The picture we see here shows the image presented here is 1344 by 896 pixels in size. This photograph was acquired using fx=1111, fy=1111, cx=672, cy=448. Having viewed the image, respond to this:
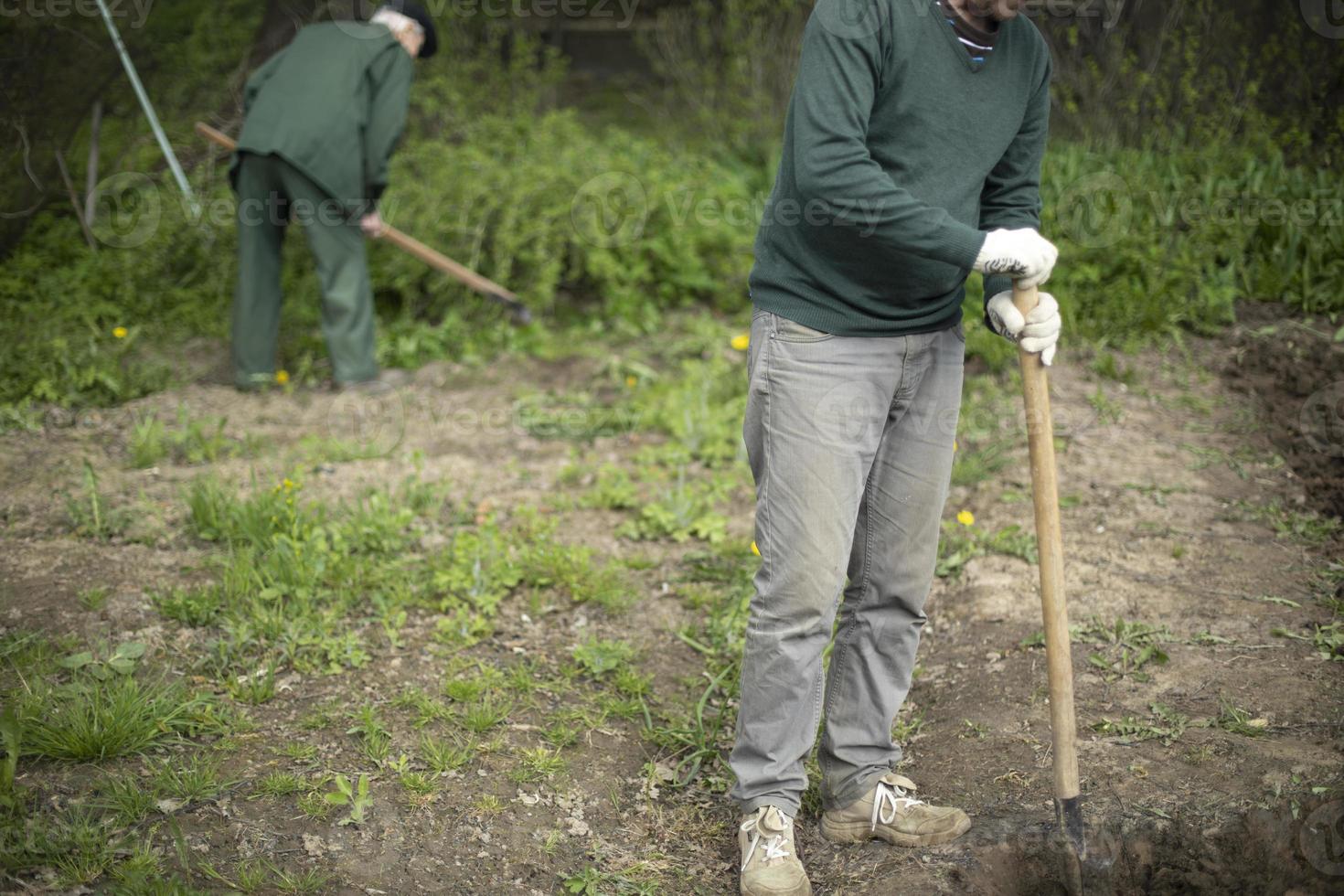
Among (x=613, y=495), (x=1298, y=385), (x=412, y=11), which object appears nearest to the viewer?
(x=613, y=495)

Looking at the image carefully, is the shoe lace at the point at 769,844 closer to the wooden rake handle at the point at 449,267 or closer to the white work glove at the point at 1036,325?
the white work glove at the point at 1036,325

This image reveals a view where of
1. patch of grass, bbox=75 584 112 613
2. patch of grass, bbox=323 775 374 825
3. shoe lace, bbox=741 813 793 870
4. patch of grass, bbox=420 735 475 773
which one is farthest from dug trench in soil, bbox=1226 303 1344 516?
patch of grass, bbox=75 584 112 613

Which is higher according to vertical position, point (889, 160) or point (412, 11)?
point (412, 11)

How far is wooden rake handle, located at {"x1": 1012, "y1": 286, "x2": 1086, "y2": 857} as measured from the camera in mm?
2305

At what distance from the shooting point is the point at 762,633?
2.33m

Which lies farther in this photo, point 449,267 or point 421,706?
point 449,267

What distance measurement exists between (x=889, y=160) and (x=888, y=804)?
57.1 inches

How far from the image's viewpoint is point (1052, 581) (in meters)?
2.34

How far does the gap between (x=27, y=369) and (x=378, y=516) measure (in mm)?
2405

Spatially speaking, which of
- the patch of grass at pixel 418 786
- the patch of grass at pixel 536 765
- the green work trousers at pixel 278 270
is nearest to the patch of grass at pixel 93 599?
the patch of grass at pixel 418 786

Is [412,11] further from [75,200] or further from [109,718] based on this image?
[109,718]

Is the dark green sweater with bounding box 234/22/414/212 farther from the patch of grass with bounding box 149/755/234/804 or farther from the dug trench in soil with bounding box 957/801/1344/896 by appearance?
the dug trench in soil with bounding box 957/801/1344/896

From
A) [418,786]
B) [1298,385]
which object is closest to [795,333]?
[418,786]

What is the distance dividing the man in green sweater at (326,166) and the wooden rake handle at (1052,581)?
3.84 meters
